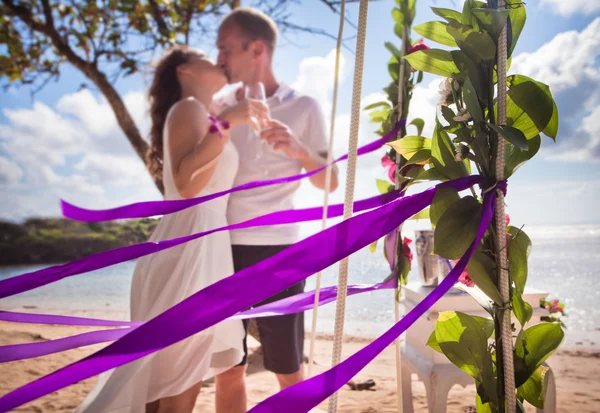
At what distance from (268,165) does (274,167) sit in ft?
0.10

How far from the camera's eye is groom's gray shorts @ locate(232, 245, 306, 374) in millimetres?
1678

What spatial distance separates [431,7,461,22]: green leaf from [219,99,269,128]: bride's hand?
99cm

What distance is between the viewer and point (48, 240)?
41.7ft

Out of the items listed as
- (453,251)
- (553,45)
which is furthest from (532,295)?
(553,45)

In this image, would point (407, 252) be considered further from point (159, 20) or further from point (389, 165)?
point (159, 20)

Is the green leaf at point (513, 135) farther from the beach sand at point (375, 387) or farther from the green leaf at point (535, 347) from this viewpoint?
the beach sand at point (375, 387)

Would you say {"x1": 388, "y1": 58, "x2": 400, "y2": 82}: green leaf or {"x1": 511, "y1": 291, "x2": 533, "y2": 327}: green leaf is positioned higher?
{"x1": 388, "y1": 58, "x2": 400, "y2": 82}: green leaf

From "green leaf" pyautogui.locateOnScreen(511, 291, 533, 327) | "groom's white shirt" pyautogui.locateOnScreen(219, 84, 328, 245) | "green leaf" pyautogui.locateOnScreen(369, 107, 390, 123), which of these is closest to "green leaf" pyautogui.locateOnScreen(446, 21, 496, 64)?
"green leaf" pyautogui.locateOnScreen(511, 291, 533, 327)

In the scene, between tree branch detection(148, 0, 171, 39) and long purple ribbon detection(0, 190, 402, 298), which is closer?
long purple ribbon detection(0, 190, 402, 298)

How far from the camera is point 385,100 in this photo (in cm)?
122

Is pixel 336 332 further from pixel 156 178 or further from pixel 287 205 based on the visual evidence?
pixel 156 178

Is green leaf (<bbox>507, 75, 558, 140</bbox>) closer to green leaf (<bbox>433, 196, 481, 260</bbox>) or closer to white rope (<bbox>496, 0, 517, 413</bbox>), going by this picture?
white rope (<bbox>496, 0, 517, 413</bbox>)

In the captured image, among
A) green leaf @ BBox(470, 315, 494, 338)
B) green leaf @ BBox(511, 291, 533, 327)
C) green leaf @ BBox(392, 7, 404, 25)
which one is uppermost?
green leaf @ BBox(392, 7, 404, 25)

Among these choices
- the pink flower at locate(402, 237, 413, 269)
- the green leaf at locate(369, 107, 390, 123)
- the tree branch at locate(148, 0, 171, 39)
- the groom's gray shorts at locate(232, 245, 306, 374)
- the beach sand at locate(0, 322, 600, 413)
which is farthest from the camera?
the tree branch at locate(148, 0, 171, 39)
